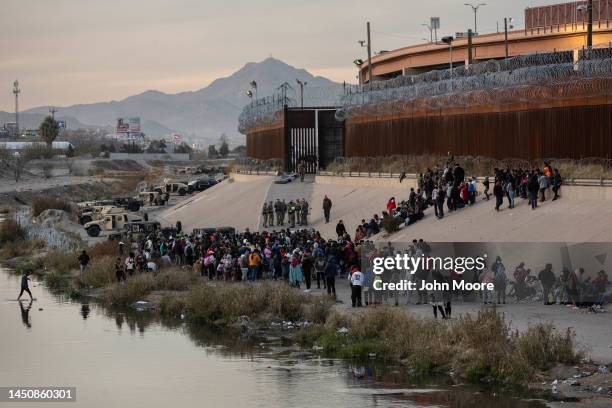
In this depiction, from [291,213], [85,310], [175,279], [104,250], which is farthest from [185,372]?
[104,250]

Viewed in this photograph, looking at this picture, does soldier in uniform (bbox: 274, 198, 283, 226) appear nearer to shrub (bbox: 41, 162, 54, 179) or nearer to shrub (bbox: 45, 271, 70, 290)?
shrub (bbox: 45, 271, 70, 290)

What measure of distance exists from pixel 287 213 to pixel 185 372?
23.0 metres

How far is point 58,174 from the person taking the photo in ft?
509

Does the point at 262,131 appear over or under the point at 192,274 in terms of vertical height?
over

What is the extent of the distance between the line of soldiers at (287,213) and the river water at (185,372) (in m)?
13.0

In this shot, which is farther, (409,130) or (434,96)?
(409,130)

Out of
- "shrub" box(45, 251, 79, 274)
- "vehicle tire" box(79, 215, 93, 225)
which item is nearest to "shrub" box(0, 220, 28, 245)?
"vehicle tire" box(79, 215, 93, 225)

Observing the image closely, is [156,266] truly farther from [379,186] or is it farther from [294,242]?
[379,186]

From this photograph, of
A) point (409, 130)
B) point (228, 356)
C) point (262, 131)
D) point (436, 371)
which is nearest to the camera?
point (436, 371)

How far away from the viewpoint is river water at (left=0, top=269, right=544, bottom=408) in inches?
971

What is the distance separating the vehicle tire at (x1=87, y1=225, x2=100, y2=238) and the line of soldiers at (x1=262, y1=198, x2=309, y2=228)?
45.6 ft

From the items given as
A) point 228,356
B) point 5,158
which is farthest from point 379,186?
point 5,158

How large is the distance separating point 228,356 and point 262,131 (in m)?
51.8

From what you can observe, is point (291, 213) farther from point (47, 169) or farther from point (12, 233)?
point (47, 169)
